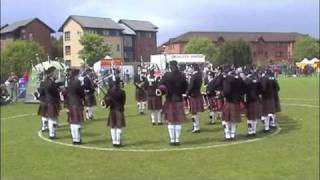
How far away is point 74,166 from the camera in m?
11.1

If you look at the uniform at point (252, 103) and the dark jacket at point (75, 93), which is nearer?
the dark jacket at point (75, 93)

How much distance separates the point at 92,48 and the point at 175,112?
98.9 inches

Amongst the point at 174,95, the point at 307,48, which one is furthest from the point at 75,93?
the point at 307,48

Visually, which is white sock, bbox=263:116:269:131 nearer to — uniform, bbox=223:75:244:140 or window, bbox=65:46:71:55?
uniform, bbox=223:75:244:140

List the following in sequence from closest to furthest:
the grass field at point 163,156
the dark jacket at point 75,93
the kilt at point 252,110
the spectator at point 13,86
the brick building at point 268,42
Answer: the grass field at point 163,156, the dark jacket at point 75,93, the kilt at point 252,110, the spectator at point 13,86, the brick building at point 268,42

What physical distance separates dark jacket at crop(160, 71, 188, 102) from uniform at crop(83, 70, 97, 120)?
3.91 meters

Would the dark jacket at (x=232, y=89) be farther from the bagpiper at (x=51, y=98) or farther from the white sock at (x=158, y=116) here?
the bagpiper at (x=51, y=98)

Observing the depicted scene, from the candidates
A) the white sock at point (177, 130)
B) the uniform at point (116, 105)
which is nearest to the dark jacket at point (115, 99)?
the uniform at point (116, 105)

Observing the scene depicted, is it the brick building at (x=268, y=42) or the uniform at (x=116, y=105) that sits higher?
the brick building at (x=268, y=42)

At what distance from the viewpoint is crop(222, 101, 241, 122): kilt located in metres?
13.4

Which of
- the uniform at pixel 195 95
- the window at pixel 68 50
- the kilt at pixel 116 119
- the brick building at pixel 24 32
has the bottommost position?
the kilt at pixel 116 119

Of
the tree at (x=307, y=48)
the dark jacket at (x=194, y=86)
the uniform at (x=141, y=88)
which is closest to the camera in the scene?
the dark jacket at (x=194, y=86)

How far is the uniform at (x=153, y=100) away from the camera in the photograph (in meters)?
17.0

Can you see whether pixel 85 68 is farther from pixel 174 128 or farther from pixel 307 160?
pixel 307 160
